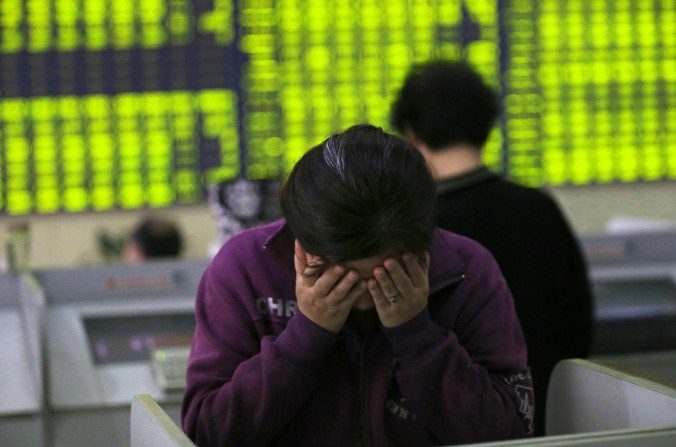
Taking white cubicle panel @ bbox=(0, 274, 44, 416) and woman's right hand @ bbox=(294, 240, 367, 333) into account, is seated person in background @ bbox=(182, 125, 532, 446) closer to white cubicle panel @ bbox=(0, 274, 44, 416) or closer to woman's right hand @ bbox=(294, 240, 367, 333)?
woman's right hand @ bbox=(294, 240, 367, 333)

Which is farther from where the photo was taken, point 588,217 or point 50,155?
point 588,217

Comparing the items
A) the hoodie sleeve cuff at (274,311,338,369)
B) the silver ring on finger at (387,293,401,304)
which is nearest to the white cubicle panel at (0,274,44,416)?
the hoodie sleeve cuff at (274,311,338,369)

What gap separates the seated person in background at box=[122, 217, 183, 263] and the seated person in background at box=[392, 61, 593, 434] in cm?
185

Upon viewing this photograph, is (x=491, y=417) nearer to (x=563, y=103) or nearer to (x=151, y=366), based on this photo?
(x=151, y=366)

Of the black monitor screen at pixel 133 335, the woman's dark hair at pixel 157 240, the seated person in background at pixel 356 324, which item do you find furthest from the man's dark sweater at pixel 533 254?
the woman's dark hair at pixel 157 240

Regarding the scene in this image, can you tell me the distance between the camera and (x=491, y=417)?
1.34 metres

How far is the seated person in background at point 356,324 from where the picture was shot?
1.23 m

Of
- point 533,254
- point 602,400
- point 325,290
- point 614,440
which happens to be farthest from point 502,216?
point 614,440

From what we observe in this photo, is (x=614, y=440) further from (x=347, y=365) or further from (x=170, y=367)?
(x=170, y=367)

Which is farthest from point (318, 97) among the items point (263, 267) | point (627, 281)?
point (263, 267)

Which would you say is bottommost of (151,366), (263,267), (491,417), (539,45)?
(151,366)

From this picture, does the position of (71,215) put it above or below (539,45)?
below

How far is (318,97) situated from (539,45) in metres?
0.91

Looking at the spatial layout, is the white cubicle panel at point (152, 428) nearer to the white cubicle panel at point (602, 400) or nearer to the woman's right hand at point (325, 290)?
the woman's right hand at point (325, 290)
